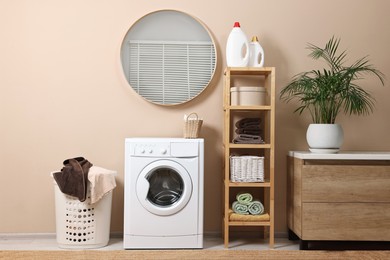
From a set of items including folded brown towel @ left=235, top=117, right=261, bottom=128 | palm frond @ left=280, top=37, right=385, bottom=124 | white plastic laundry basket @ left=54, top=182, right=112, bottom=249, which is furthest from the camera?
folded brown towel @ left=235, top=117, right=261, bottom=128

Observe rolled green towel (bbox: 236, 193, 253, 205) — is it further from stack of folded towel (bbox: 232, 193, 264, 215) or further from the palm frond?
the palm frond

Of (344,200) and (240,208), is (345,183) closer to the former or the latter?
(344,200)

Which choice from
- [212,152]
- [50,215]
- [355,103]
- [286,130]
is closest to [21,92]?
[50,215]

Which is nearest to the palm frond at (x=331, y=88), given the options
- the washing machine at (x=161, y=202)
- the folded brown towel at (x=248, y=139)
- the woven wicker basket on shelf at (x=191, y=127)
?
the folded brown towel at (x=248, y=139)

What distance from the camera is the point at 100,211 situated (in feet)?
11.8

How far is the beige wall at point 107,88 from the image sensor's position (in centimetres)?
395

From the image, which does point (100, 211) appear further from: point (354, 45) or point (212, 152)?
point (354, 45)

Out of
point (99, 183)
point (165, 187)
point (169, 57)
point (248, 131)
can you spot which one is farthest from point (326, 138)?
point (99, 183)

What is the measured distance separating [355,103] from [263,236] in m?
1.18

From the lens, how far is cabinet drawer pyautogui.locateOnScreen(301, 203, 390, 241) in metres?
3.45

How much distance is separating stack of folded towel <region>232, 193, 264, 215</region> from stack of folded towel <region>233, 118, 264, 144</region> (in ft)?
1.28

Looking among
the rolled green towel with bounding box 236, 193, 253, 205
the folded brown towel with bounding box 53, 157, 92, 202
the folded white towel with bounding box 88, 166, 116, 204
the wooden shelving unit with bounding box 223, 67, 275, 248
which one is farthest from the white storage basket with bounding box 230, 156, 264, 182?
the folded brown towel with bounding box 53, 157, 92, 202

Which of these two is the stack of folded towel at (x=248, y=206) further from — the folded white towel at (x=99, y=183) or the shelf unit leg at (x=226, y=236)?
the folded white towel at (x=99, y=183)

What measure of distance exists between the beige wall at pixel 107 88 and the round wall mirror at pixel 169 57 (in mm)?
66
